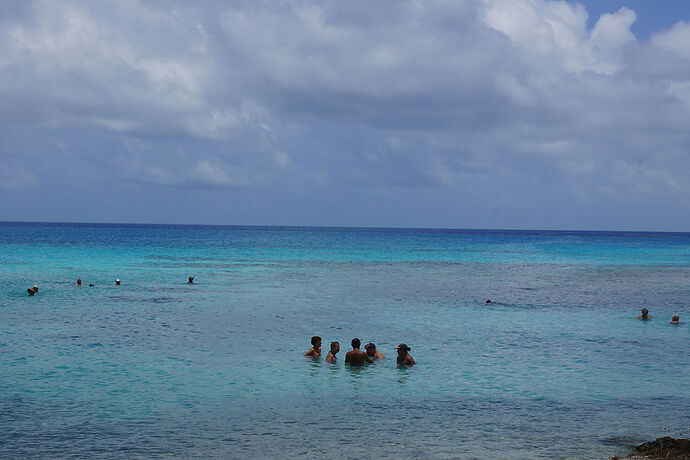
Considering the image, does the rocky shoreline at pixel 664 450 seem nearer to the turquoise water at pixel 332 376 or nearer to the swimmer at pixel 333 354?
the turquoise water at pixel 332 376

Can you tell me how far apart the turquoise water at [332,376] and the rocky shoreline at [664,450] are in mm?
834

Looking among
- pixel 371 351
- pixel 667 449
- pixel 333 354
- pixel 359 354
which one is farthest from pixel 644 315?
pixel 667 449

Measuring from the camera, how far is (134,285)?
45.9m

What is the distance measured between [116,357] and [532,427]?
14.5 m

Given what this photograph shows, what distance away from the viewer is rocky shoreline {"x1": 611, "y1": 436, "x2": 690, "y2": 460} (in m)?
11.8

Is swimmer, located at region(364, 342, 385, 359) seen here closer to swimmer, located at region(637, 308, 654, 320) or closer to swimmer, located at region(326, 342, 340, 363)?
swimmer, located at region(326, 342, 340, 363)

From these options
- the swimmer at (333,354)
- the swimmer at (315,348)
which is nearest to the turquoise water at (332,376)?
the swimmer at (333,354)

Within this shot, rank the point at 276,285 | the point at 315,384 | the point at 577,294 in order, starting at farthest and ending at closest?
the point at 276,285, the point at 577,294, the point at 315,384

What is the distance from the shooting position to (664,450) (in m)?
12.2

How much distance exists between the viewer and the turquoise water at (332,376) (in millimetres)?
14141

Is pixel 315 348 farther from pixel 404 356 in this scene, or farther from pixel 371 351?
pixel 404 356

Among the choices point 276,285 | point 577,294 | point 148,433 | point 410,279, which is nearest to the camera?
point 148,433

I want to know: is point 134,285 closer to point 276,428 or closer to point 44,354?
point 44,354

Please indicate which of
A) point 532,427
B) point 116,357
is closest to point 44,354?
point 116,357
